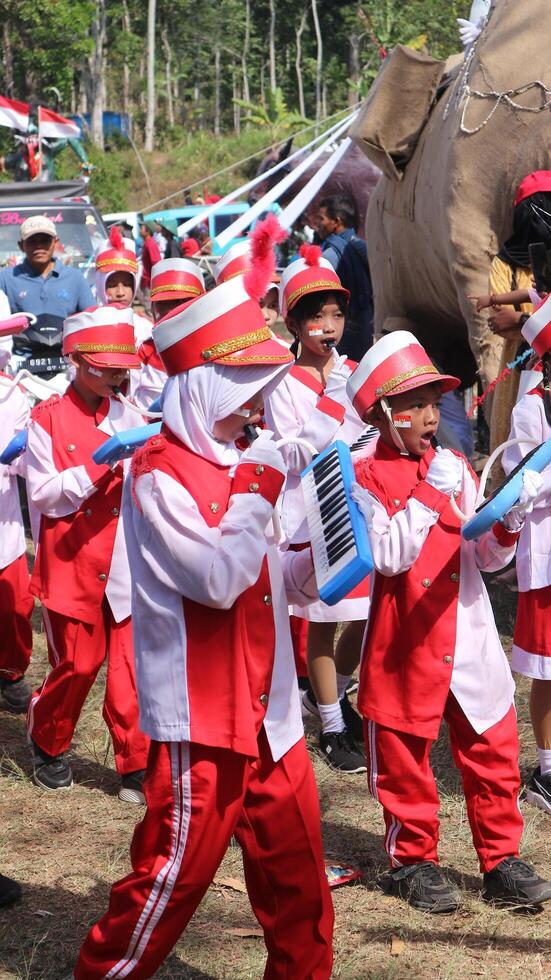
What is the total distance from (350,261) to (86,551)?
401 cm

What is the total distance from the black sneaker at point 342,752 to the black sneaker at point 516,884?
1183 millimetres

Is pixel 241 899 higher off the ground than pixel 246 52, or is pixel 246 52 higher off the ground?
pixel 246 52

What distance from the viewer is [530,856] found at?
4078 mm

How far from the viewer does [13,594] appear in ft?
18.6

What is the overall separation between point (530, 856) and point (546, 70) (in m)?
3.96

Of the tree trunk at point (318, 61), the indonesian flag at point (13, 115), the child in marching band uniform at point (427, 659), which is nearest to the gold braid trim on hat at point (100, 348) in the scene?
the child in marching band uniform at point (427, 659)

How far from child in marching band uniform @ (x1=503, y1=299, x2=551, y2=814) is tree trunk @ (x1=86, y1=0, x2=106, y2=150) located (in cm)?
4573

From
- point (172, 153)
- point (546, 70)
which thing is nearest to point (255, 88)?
point (172, 153)

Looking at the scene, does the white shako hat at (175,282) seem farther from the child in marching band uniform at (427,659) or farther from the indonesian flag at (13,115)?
the indonesian flag at (13,115)

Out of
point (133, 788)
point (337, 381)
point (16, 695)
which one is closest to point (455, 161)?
point (337, 381)

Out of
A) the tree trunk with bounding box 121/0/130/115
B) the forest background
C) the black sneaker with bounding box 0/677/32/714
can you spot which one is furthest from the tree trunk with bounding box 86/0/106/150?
the black sneaker with bounding box 0/677/32/714

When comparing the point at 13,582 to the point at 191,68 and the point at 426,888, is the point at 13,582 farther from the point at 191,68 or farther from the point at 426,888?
the point at 191,68

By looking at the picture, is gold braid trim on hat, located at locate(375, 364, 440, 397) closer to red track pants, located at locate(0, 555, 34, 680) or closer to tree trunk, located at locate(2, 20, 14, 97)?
red track pants, located at locate(0, 555, 34, 680)

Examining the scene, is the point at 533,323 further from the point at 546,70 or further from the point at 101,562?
the point at 546,70
